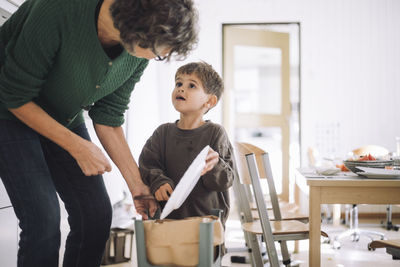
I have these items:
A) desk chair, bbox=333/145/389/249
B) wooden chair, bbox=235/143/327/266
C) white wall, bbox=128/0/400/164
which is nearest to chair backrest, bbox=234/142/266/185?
wooden chair, bbox=235/143/327/266

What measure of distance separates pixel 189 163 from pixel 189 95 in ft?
0.84

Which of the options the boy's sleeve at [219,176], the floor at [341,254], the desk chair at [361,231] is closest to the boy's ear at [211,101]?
the boy's sleeve at [219,176]

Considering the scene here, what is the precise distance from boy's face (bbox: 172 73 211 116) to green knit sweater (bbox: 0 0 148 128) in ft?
1.09

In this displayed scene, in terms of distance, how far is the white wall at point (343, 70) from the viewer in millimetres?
4086

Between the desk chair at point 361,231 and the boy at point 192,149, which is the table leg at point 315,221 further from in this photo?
the desk chair at point 361,231

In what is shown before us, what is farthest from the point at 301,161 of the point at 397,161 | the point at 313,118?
the point at 397,161

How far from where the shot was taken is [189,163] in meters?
1.34

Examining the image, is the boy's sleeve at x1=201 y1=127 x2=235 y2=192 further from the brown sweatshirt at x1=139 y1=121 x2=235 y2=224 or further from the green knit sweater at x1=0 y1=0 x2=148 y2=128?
the green knit sweater at x1=0 y1=0 x2=148 y2=128

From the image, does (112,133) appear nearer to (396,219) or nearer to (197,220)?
(197,220)

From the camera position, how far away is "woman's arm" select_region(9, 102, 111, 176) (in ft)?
2.93

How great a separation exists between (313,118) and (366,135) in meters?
0.58

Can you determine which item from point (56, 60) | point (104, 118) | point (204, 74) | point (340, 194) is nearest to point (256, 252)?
point (340, 194)

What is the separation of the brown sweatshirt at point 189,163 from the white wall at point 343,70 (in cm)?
265

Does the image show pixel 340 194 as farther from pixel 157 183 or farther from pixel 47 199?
pixel 47 199
